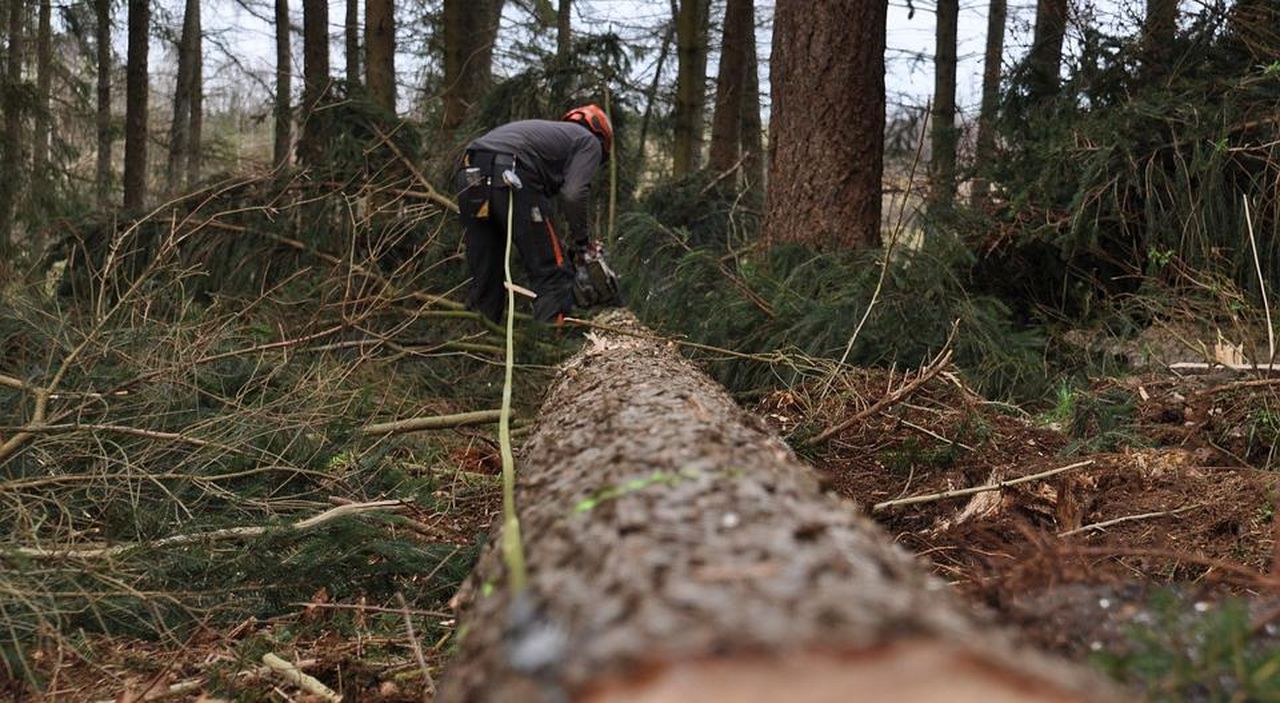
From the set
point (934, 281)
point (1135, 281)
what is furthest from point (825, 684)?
point (1135, 281)

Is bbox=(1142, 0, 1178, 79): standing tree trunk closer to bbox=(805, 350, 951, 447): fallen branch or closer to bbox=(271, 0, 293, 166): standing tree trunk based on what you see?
bbox=(805, 350, 951, 447): fallen branch

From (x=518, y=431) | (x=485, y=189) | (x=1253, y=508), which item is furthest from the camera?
(x=485, y=189)

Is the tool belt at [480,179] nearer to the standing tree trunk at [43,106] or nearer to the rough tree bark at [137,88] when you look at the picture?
the standing tree trunk at [43,106]

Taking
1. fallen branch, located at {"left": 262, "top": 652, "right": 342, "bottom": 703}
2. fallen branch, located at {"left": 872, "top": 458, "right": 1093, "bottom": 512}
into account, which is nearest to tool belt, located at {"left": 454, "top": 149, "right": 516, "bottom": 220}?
fallen branch, located at {"left": 872, "top": 458, "right": 1093, "bottom": 512}

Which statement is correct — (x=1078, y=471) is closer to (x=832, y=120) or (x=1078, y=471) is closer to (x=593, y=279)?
(x=593, y=279)

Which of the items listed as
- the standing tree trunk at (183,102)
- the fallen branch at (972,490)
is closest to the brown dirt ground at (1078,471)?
the fallen branch at (972,490)

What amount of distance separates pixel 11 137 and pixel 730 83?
21.2 ft

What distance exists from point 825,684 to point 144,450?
10.4 ft

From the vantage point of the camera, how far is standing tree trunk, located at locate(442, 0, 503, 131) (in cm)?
869

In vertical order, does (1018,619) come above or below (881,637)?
below

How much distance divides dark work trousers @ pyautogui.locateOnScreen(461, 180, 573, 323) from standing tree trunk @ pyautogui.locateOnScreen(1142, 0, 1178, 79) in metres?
4.11

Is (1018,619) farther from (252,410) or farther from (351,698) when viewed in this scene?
(252,410)

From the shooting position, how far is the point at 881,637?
3.10 feet

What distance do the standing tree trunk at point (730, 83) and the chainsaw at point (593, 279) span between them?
14.4 ft
